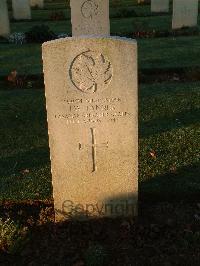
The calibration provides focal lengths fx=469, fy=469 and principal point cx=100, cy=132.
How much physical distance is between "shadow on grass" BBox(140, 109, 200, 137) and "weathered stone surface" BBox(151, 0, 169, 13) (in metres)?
12.8

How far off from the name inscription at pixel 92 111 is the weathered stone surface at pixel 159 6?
1648cm

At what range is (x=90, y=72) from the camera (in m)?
4.60

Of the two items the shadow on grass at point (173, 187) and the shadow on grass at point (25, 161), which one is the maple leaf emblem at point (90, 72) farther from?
the shadow on grass at point (25, 161)

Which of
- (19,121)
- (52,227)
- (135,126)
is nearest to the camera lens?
(135,126)

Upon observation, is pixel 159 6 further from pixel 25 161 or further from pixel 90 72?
pixel 90 72

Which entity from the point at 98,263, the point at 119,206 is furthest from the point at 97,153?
the point at 98,263

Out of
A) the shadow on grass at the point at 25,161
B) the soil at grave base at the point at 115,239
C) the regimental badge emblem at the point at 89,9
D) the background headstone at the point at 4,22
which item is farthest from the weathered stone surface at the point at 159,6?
the soil at grave base at the point at 115,239

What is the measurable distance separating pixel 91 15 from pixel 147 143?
614cm

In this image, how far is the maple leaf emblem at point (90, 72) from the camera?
4.54 m

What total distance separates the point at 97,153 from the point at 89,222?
84 centimetres

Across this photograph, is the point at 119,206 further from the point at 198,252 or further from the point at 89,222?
the point at 198,252

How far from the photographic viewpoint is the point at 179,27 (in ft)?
53.3

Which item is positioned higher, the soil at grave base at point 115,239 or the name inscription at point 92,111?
the name inscription at point 92,111

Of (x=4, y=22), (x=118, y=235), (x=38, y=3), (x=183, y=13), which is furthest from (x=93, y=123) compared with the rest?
(x=38, y=3)
